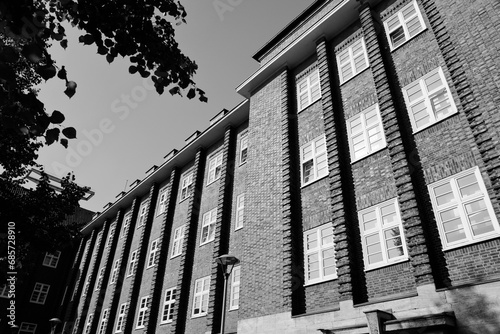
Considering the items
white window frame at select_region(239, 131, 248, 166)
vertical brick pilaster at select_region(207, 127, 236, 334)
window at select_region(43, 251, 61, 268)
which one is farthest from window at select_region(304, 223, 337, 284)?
window at select_region(43, 251, 61, 268)

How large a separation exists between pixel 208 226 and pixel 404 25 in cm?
1386

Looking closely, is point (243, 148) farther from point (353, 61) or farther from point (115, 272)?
point (115, 272)

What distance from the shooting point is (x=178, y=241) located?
74.7 feet

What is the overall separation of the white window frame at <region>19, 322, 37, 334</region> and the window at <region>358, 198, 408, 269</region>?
34.5m

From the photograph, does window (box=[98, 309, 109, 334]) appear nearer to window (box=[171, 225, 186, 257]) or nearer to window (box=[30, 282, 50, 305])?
window (box=[171, 225, 186, 257])

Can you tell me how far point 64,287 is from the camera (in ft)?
119

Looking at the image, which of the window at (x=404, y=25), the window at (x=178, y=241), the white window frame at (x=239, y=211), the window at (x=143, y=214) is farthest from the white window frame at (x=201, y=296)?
the window at (x=404, y=25)

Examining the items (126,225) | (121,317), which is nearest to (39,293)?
(126,225)

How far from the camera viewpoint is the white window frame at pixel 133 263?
25.1 metres

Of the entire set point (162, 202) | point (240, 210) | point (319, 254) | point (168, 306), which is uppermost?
point (162, 202)

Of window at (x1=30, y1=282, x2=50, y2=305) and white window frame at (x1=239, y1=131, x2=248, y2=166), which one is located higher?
white window frame at (x1=239, y1=131, x2=248, y2=166)

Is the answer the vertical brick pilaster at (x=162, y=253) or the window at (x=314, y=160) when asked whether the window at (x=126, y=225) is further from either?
the window at (x=314, y=160)

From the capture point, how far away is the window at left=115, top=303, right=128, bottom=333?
2329cm

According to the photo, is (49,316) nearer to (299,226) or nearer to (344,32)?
(299,226)
